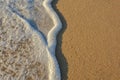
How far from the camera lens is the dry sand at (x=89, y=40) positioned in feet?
11.3

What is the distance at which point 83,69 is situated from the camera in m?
3.46

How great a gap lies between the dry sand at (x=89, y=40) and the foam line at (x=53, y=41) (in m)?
0.07

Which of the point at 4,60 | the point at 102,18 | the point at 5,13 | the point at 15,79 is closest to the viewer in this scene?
the point at 15,79

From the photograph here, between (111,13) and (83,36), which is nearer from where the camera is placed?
(83,36)

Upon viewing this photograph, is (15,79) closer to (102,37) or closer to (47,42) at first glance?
(47,42)

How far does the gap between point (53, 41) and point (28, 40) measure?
387 millimetres

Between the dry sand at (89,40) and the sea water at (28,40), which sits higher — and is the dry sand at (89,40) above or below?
below

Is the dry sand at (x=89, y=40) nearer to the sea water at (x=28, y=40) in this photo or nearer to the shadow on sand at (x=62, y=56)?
the shadow on sand at (x=62, y=56)

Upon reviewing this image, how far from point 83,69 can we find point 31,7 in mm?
1745

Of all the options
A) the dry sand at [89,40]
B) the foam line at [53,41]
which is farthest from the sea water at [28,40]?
the dry sand at [89,40]

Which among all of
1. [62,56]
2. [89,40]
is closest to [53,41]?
[62,56]

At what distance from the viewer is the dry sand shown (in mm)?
3441

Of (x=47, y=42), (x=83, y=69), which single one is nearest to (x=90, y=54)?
(x=83, y=69)

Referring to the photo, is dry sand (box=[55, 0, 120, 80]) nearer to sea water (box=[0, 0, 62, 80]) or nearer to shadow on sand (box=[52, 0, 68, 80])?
shadow on sand (box=[52, 0, 68, 80])
